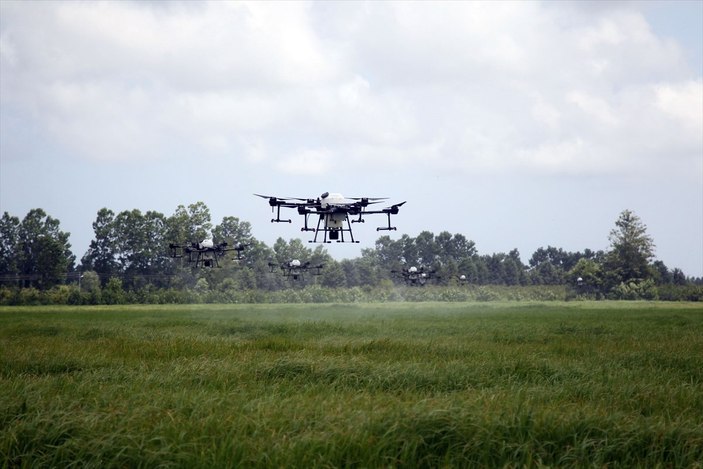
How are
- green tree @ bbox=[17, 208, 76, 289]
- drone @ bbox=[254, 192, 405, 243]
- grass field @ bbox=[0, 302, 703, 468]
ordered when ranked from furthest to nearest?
green tree @ bbox=[17, 208, 76, 289] < drone @ bbox=[254, 192, 405, 243] < grass field @ bbox=[0, 302, 703, 468]

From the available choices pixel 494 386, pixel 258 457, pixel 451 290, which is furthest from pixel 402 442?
pixel 451 290

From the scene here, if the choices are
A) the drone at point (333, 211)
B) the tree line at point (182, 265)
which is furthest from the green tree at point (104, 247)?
the drone at point (333, 211)

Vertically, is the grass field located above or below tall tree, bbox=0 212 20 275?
below

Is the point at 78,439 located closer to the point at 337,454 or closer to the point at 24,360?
the point at 337,454

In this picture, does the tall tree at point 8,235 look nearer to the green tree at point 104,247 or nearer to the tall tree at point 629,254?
the green tree at point 104,247

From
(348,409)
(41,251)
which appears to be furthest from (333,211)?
(41,251)

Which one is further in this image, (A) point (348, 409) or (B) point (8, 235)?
(B) point (8, 235)

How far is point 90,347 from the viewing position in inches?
591

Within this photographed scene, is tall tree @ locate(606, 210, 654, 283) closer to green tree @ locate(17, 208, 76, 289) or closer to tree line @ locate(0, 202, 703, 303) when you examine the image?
tree line @ locate(0, 202, 703, 303)

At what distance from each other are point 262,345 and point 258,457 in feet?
31.4

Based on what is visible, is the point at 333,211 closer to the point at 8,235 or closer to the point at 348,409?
the point at 348,409

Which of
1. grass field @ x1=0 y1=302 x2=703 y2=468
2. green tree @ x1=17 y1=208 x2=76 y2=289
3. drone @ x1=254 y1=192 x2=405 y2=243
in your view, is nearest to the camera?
grass field @ x1=0 y1=302 x2=703 y2=468

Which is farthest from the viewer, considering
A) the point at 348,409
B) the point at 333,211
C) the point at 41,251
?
the point at 41,251

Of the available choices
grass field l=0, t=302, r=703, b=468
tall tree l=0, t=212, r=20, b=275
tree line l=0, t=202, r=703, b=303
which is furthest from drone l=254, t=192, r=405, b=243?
tall tree l=0, t=212, r=20, b=275
